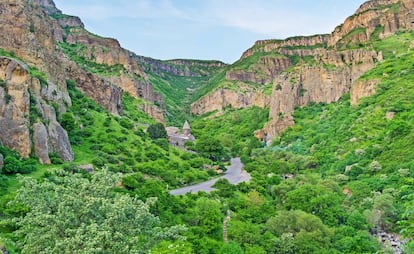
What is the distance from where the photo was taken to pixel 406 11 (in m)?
133

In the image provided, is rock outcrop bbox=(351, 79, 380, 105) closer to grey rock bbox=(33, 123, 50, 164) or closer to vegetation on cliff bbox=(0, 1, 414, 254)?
vegetation on cliff bbox=(0, 1, 414, 254)

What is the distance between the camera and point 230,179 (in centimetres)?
6600

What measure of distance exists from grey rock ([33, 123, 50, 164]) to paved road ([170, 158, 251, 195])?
1538 centimetres

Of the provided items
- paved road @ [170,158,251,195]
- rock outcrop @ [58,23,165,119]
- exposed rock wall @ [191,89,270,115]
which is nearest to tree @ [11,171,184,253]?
paved road @ [170,158,251,195]

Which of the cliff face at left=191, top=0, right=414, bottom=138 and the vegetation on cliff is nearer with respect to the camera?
the vegetation on cliff

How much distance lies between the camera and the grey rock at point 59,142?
4422cm

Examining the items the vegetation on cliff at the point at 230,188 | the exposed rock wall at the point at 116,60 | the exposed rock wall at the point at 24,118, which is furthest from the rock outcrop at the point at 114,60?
the exposed rock wall at the point at 24,118

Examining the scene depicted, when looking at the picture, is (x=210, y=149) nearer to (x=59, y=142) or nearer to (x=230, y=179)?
(x=230, y=179)

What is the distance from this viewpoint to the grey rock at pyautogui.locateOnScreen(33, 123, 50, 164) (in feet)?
133

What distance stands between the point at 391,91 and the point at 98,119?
54893 mm

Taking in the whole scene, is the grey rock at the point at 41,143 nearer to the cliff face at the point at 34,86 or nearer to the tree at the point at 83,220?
the cliff face at the point at 34,86

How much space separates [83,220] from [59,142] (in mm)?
29650

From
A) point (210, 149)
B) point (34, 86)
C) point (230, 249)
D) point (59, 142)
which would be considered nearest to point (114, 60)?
point (210, 149)

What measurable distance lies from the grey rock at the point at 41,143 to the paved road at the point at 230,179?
15.4m
